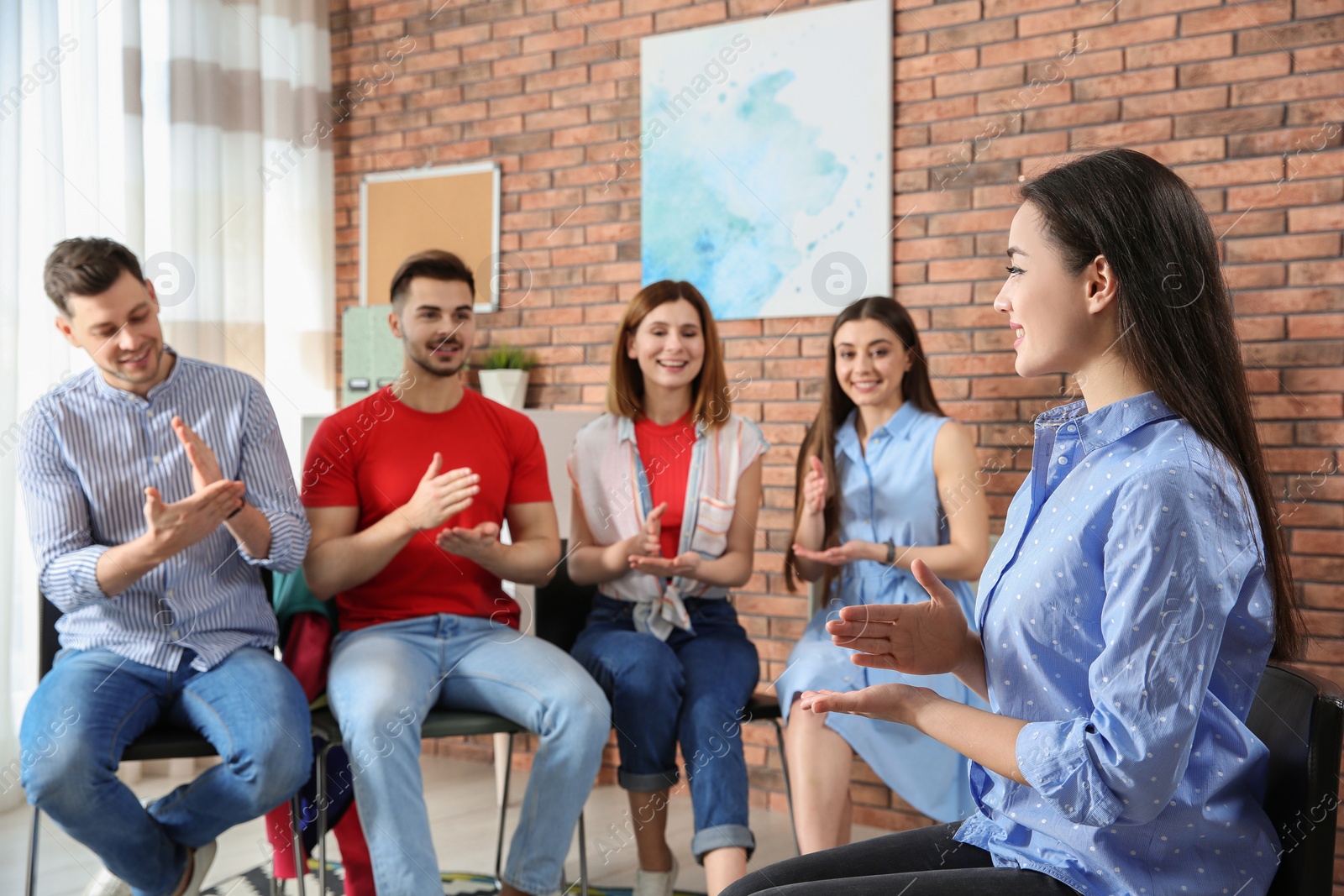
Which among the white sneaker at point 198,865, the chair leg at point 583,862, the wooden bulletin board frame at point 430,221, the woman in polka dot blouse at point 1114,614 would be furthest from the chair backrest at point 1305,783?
the wooden bulletin board frame at point 430,221

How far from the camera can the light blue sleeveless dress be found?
2533mm

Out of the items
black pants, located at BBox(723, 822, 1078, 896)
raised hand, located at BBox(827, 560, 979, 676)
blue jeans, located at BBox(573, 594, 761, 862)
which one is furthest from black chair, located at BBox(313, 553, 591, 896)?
raised hand, located at BBox(827, 560, 979, 676)

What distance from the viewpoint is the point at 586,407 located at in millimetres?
4102

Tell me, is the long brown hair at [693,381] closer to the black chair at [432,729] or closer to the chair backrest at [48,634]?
the black chair at [432,729]

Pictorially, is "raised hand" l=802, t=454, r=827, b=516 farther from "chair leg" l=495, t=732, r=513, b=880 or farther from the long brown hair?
"chair leg" l=495, t=732, r=513, b=880

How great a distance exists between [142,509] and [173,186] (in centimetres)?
200

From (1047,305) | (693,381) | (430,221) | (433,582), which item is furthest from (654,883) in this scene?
(430,221)

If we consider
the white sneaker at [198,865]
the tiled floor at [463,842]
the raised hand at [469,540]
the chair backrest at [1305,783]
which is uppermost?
the raised hand at [469,540]

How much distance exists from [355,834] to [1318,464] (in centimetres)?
261

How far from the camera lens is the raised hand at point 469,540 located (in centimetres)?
242

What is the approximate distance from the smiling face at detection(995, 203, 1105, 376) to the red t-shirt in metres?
1.70

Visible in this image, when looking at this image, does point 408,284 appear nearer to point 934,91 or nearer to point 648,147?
point 648,147

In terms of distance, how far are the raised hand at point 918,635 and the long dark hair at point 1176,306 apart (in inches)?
13.1

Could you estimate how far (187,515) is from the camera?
2.22 meters
